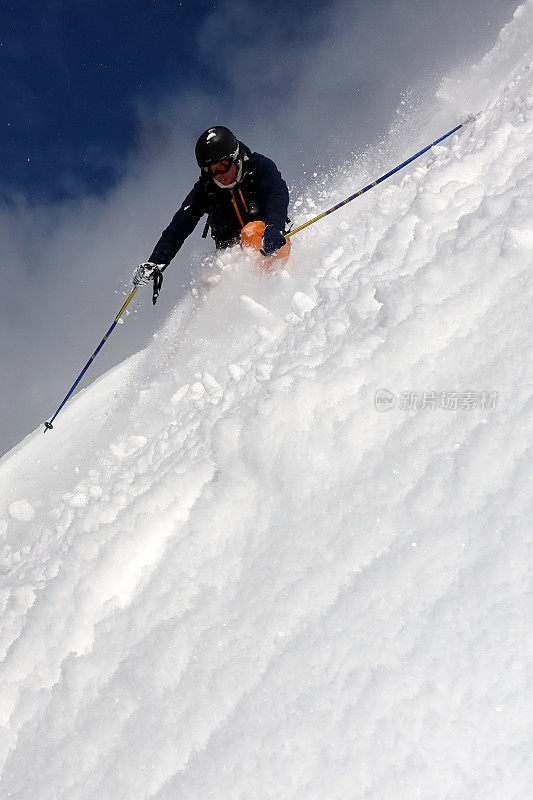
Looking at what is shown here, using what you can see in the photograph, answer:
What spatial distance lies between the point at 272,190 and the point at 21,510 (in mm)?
4289

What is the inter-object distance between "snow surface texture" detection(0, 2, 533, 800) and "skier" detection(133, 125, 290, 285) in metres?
2.13

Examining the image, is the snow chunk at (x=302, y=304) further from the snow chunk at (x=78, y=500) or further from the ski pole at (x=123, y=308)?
the ski pole at (x=123, y=308)

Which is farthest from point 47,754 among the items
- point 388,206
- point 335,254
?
point 388,206

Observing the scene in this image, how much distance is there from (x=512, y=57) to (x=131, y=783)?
28.6 ft

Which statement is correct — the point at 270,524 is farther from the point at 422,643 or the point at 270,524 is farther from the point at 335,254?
the point at 335,254

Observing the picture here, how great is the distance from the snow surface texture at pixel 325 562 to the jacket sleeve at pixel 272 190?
199cm

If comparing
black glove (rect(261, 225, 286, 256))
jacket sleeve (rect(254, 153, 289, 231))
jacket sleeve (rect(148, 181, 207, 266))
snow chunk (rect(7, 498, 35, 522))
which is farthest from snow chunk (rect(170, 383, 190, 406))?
jacket sleeve (rect(148, 181, 207, 266))

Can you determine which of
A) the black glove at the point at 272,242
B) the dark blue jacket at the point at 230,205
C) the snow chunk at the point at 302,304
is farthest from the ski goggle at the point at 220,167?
the snow chunk at the point at 302,304

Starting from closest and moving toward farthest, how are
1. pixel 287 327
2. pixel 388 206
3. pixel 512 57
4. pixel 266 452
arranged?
pixel 266 452 < pixel 287 327 < pixel 388 206 < pixel 512 57

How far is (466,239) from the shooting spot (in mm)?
3443

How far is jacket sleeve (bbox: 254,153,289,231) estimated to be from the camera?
6293 mm

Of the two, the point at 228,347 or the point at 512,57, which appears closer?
the point at 228,347

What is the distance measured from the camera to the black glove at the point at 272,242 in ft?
19.3

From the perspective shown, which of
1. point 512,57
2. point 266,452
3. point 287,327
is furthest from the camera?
point 512,57
